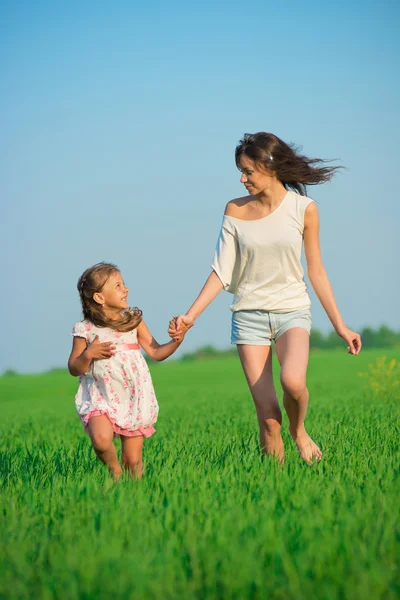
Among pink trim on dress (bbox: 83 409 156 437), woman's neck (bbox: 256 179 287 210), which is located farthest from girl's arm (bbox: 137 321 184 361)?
woman's neck (bbox: 256 179 287 210)

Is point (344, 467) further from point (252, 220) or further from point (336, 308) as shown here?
point (252, 220)

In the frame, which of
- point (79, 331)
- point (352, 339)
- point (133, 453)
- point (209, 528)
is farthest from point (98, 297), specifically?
point (209, 528)

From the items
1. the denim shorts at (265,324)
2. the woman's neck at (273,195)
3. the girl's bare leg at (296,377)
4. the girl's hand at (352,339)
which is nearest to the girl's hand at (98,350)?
the denim shorts at (265,324)

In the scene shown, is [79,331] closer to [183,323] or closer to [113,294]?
[113,294]

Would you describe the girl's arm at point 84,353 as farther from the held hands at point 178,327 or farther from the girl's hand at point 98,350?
the held hands at point 178,327

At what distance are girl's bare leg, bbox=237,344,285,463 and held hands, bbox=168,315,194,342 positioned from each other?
0.50 metres

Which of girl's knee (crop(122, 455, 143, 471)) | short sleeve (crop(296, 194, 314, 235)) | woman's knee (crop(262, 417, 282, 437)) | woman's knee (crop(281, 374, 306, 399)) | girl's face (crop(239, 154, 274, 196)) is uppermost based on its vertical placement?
girl's face (crop(239, 154, 274, 196))

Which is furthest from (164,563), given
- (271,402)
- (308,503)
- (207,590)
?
(271,402)

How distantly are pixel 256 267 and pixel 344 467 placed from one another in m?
1.58

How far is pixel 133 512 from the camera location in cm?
416

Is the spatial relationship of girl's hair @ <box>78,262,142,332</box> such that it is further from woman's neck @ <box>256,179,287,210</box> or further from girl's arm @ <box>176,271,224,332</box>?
woman's neck @ <box>256,179,287,210</box>

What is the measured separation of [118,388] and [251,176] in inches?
71.0

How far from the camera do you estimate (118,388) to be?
5.55m

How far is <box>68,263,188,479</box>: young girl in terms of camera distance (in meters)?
5.48
